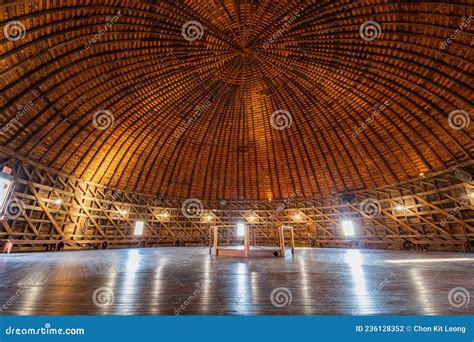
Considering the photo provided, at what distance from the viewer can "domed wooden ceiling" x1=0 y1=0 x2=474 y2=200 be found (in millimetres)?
11336

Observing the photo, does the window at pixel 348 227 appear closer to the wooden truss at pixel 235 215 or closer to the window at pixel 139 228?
the wooden truss at pixel 235 215

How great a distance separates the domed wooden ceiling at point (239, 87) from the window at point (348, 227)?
3.50 metres

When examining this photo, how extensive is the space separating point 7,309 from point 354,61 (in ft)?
61.5

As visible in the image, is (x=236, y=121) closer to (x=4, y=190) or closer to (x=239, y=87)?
(x=239, y=87)

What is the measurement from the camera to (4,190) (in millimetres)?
14055

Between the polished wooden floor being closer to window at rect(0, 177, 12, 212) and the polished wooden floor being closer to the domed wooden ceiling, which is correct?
the domed wooden ceiling

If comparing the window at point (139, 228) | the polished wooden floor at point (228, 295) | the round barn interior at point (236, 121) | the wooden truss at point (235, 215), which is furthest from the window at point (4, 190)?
the polished wooden floor at point (228, 295)

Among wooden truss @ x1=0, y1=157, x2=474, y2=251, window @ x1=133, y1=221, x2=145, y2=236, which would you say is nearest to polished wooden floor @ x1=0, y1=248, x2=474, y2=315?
wooden truss @ x1=0, y1=157, x2=474, y2=251

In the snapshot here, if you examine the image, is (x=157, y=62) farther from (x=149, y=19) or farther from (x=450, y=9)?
(x=450, y=9)

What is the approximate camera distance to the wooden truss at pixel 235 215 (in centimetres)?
1580

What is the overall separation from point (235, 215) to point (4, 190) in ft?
68.0

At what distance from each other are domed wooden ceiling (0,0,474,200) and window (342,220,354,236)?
11.5 ft

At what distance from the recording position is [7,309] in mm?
3428

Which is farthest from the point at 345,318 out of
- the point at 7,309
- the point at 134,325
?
the point at 7,309
